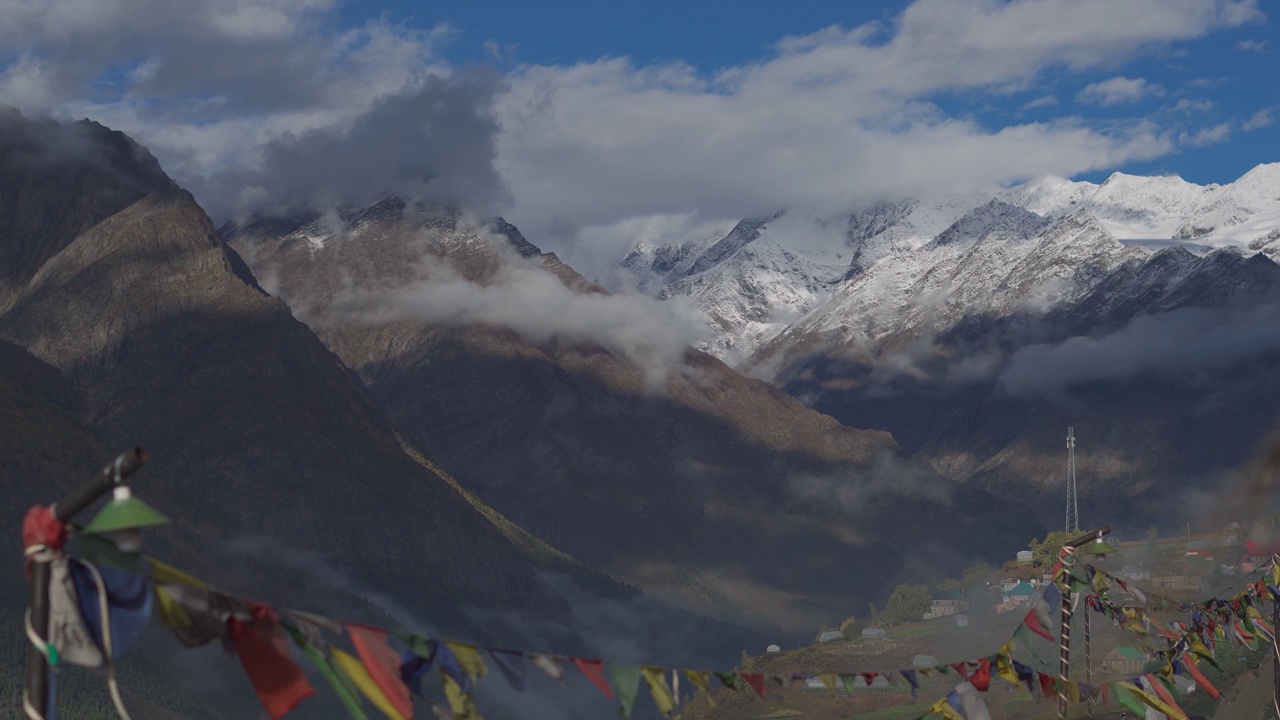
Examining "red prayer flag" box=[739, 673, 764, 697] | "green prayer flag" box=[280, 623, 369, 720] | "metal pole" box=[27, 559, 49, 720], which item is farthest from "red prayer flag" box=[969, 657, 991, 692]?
"metal pole" box=[27, 559, 49, 720]

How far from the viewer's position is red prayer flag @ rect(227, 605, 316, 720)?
1917 centimetres

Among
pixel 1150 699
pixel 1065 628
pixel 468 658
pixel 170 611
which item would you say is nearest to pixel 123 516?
pixel 170 611

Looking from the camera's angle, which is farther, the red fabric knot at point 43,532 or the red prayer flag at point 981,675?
the red prayer flag at point 981,675

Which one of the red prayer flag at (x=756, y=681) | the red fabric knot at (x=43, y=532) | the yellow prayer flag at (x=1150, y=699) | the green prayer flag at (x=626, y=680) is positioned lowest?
the yellow prayer flag at (x=1150, y=699)

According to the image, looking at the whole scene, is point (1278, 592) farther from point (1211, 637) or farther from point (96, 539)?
point (96, 539)

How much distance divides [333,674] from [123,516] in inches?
175

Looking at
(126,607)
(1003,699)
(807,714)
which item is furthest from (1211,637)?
(807,714)

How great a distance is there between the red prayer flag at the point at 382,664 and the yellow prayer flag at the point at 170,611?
6.91ft

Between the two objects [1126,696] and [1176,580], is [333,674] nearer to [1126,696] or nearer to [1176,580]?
[1126,696]

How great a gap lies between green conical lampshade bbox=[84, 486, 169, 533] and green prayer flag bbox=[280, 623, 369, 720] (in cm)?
307

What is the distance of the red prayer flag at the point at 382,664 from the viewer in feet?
66.8

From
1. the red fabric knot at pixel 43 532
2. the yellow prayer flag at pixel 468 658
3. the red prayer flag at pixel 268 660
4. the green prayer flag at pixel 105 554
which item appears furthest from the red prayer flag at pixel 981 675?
the red fabric knot at pixel 43 532

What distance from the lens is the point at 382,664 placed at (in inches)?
813

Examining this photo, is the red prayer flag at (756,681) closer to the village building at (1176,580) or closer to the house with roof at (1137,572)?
the village building at (1176,580)
